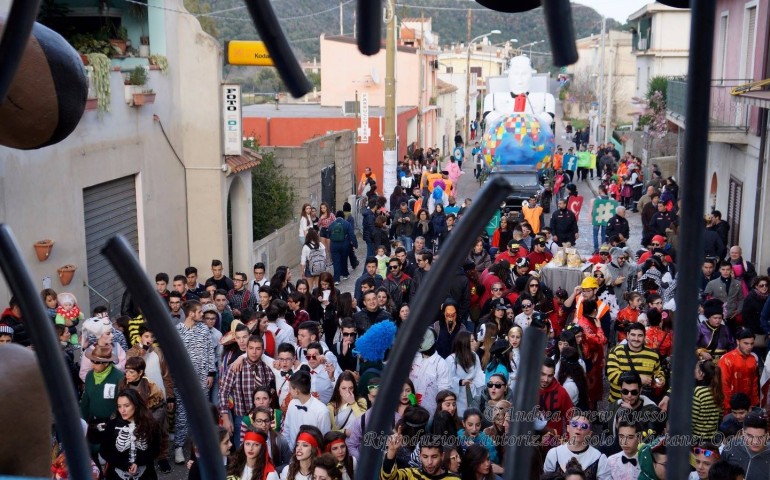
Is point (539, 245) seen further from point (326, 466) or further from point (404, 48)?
point (404, 48)

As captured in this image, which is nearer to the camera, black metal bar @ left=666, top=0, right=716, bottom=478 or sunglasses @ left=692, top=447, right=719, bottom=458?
black metal bar @ left=666, top=0, right=716, bottom=478

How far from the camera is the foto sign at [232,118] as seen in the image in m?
15.3

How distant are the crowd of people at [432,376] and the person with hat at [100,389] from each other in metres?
0.01

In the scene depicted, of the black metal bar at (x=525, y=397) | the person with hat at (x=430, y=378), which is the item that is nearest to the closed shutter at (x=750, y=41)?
the person with hat at (x=430, y=378)

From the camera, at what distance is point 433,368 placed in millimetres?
8195

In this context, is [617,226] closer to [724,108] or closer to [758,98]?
[724,108]

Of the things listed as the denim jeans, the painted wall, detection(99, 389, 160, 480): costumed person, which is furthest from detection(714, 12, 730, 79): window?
detection(99, 389, 160, 480): costumed person

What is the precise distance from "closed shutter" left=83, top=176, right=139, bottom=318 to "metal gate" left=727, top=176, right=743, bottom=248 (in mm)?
10818

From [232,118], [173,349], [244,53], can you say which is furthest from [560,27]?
[232,118]

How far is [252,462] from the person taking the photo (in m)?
6.49

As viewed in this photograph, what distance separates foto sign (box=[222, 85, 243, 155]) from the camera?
15312mm

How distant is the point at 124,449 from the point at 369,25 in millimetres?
5967

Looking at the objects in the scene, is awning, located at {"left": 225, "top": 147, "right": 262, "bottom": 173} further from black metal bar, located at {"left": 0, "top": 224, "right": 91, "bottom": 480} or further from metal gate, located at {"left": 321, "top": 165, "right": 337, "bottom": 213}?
black metal bar, located at {"left": 0, "top": 224, "right": 91, "bottom": 480}

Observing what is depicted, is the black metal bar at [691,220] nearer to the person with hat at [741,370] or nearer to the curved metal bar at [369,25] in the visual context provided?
the curved metal bar at [369,25]
